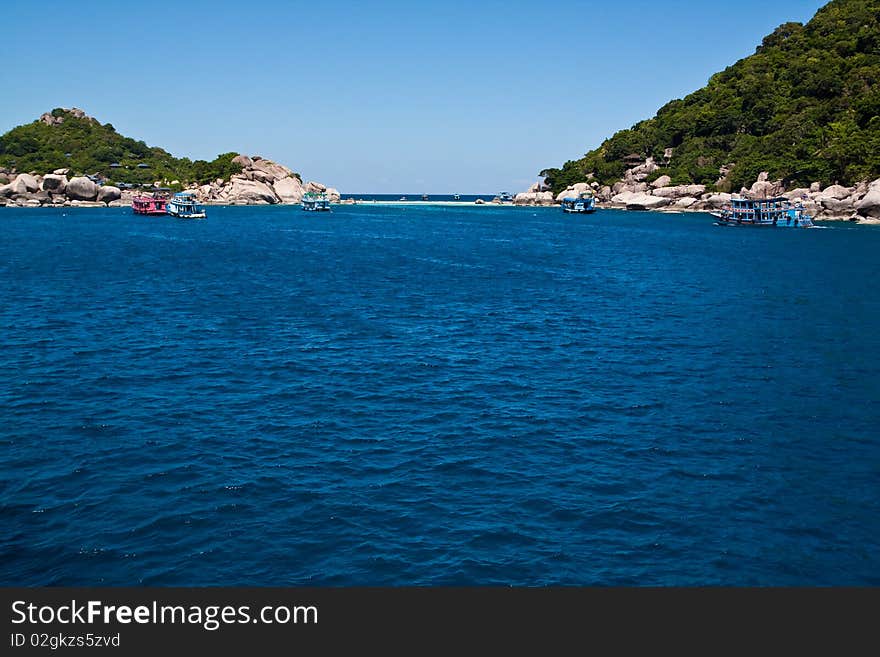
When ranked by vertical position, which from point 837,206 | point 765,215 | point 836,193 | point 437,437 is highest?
point 836,193

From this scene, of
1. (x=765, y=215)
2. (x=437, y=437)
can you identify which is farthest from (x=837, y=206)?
(x=437, y=437)

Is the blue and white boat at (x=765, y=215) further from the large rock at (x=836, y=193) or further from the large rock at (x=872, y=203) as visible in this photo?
the large rock at (x=872, y=203)

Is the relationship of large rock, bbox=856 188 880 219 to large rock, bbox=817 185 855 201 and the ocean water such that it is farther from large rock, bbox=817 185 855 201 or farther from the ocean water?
the ocean water

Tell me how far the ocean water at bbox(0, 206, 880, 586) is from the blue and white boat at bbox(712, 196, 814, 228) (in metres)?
111

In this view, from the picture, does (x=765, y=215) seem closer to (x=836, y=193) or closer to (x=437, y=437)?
(x=836, y=193)

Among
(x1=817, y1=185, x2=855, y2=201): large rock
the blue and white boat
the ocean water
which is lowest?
the ocean water

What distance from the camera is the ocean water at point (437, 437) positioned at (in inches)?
941

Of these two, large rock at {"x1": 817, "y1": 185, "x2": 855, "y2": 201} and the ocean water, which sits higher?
large rock at {"x1": 817, "y1": 185, "x2": 855, "y2": 201}

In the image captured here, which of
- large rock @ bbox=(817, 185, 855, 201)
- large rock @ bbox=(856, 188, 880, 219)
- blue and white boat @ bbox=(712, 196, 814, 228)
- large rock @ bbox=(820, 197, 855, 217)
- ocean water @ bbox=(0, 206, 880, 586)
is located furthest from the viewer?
large rock @ bbox=(817, 185, 855, 201)

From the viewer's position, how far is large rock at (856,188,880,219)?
550 feet

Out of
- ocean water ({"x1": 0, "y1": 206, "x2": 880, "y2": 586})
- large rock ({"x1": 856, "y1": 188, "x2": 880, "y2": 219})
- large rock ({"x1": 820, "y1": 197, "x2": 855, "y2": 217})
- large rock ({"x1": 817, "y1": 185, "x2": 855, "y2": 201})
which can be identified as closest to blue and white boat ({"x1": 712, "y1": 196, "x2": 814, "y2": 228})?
large rock ({"x1": 820, "y1": 197, "x2": 855, "y2": 217})

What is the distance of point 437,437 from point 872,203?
176551 millimetres

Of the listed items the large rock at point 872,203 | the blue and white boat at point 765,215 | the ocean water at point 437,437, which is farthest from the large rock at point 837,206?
the ocean water at point 437,437

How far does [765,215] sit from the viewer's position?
18338 centimetres
